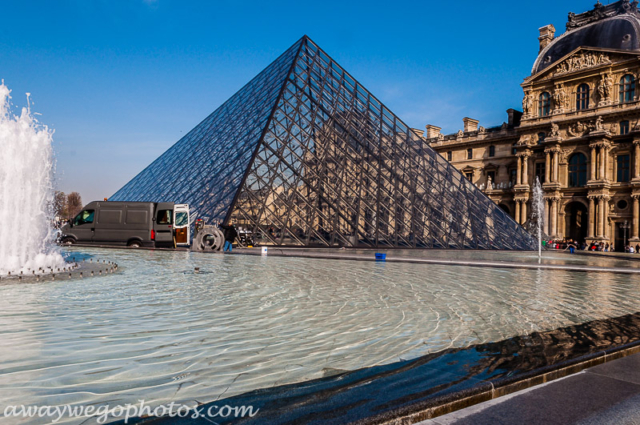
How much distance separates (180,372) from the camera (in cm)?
Result: 301

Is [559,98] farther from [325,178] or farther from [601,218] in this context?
[325,178]

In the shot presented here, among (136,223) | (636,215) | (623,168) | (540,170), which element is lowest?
(136,223)

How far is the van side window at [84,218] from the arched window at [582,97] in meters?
39.2

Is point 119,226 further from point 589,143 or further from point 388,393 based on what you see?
point 589,143

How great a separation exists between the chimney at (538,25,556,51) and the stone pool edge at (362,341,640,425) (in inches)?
1984

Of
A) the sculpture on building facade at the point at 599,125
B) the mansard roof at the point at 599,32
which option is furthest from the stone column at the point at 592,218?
the mansard roof at the point at 599,32

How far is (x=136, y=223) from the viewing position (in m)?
17.0

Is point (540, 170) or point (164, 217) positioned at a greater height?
point (540, 170)

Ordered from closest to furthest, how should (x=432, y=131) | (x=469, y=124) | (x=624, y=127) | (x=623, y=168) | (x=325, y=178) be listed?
(x=325, y=178) → (x=624, y=127) → (x=623, y=168) → (x=469, y=124) → (x=432, y=131)

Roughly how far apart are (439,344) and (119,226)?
15.6 metres

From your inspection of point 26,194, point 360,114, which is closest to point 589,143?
point 360,114

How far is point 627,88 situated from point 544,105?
6693 mm

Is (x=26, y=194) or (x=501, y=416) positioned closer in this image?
(x=501, y=416)

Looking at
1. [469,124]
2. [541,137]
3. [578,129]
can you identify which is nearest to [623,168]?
[578,129]
